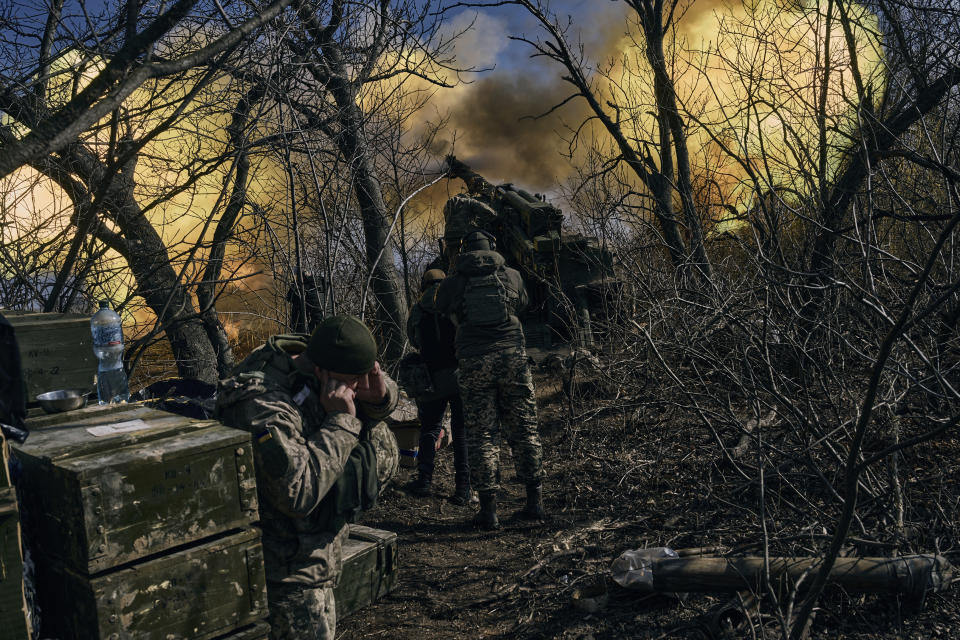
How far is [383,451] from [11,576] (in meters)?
1.62

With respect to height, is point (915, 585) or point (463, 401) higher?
point (463, 401)

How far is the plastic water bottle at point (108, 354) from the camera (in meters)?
3.55

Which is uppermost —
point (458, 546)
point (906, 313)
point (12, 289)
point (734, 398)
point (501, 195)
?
point (501, 195)

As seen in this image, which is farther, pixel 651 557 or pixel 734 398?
pixel 734 398

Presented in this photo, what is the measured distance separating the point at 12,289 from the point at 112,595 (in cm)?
429

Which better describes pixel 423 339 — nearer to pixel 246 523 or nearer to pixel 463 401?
pixel 463 401

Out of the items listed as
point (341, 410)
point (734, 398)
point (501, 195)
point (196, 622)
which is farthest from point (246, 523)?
point (501, 195)

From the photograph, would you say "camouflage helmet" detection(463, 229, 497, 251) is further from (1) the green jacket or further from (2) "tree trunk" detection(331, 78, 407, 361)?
(1) the green jacket

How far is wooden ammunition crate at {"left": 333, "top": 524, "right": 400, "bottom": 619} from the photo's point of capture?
13.5 feet

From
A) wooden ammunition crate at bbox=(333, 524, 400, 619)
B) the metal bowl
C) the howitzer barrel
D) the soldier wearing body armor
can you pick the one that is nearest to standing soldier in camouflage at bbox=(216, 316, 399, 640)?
the metal bowl

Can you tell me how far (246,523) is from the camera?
99.0 inches

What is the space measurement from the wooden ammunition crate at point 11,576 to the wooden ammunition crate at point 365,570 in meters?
2.14

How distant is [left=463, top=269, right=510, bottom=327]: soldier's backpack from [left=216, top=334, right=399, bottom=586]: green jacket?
2.53m

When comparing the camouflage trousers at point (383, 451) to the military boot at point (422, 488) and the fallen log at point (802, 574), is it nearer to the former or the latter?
the fallen log at point (802, 574)
